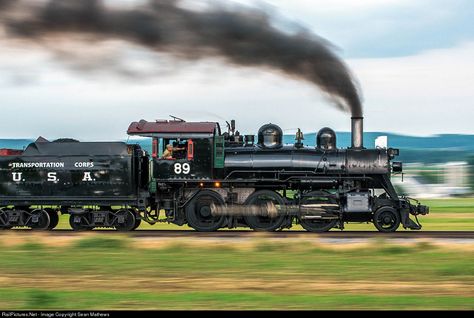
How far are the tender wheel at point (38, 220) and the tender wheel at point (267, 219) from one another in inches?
294

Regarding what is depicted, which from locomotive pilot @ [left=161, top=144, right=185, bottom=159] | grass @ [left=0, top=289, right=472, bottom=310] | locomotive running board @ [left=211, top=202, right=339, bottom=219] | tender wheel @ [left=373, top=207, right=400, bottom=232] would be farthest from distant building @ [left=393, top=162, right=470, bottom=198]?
grass @ [left=0, top=289, right=472, bottom=310]

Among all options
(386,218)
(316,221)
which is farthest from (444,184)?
(316,221)

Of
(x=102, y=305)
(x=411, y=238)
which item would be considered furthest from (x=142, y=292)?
(x=411, y=238)

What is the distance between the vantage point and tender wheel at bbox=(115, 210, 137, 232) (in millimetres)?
27578

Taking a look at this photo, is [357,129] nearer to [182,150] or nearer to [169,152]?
[182,150]

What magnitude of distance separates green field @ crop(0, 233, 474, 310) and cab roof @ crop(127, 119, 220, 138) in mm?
5501

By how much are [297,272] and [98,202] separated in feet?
42.7

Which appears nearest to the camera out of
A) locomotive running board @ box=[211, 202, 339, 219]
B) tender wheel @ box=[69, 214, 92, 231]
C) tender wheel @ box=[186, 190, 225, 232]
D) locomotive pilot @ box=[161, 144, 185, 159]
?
locomotive running board @ box=[211, 202, 339, 219]

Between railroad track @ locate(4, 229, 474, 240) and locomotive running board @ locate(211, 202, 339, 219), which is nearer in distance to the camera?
railroad track @ locate(4, 229, 474, 240)

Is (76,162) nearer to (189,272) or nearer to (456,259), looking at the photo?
(189,272)

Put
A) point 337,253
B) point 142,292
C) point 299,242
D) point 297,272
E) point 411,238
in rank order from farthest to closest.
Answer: point 411,238, point 299,242, point 337,253, point 297,272, point 142,292

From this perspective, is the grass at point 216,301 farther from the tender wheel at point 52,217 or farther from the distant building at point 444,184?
the distant building at point 444,184

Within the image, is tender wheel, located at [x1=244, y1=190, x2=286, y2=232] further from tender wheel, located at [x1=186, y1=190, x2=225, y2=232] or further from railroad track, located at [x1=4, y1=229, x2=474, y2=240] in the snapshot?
railroad track, located at [x1=4, y1=229, x2=474, y2=240]

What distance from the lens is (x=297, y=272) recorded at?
16.1 meters
